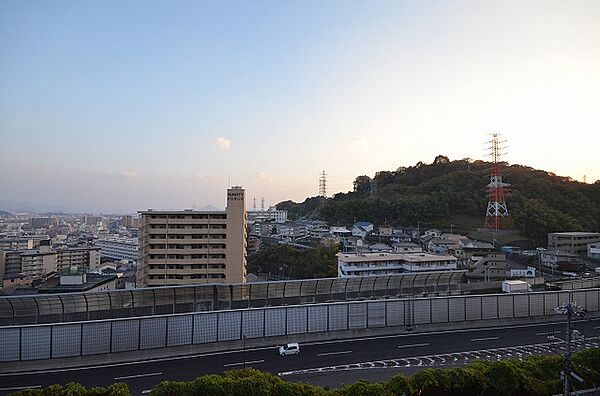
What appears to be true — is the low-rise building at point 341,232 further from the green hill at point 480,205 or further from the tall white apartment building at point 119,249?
the tall white apartment building at point 119,249

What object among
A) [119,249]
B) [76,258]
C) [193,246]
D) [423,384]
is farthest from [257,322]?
[119,249]

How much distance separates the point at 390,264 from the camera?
34688mm

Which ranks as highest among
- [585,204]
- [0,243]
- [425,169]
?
[425,169]

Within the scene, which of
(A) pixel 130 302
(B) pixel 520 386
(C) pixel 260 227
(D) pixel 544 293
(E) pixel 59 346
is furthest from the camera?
(C) pixel 260 227

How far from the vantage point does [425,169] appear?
89750mm

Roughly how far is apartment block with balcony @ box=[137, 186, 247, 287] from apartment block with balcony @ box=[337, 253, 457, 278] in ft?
28.3

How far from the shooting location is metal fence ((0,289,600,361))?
1227 centimetres

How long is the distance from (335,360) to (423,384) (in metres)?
4.38

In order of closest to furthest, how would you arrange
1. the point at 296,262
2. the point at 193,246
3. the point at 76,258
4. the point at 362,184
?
the point at 193,246 < the point at 296,262 < the point at 76,258 < the point at 362,184

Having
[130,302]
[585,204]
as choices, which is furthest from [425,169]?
[130,302]

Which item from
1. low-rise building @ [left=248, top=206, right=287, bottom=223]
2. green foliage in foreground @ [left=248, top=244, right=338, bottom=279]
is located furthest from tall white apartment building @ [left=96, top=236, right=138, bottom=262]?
green foliage in foreground @ [left=248, top=244, right=338, bottom=279]

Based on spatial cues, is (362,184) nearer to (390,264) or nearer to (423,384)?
(390,264)

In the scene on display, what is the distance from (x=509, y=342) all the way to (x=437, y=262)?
1956 cm

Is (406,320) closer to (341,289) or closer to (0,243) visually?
(341,289)
